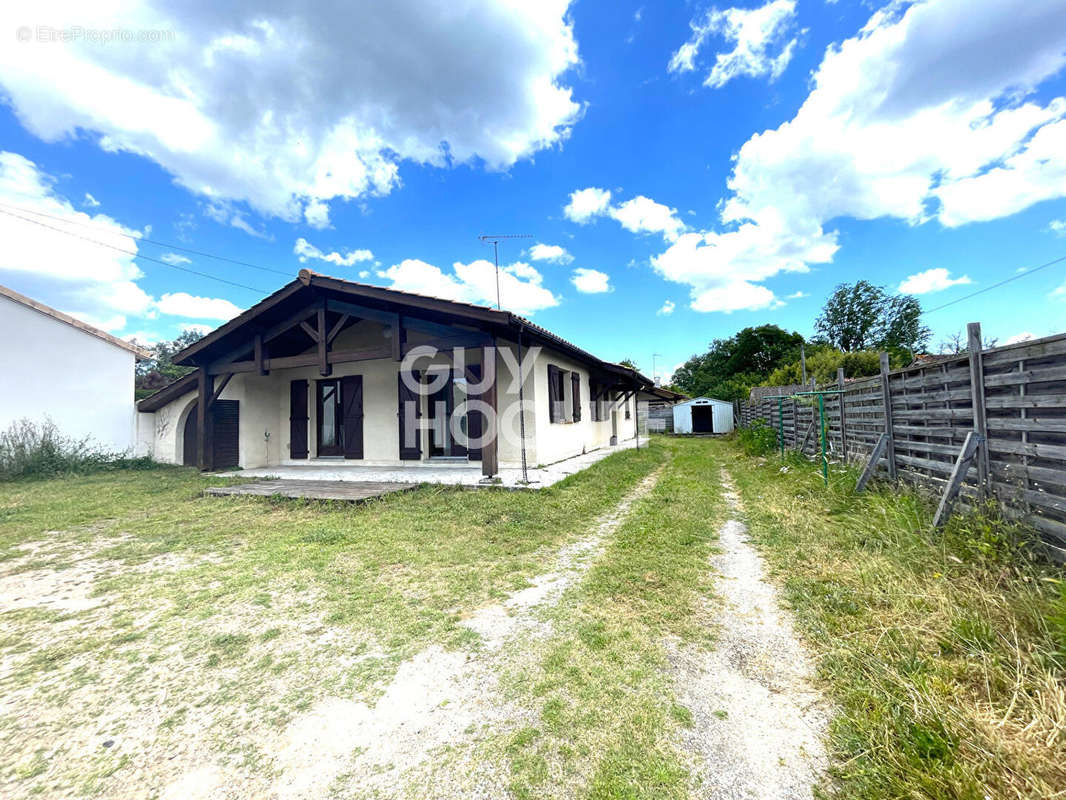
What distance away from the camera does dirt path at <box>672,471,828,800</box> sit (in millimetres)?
1329

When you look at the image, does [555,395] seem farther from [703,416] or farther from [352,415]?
[703,416]

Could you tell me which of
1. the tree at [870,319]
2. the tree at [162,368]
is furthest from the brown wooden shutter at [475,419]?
the tree at [870,319]

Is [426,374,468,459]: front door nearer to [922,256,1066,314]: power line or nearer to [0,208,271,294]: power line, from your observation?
[0,208,271,294]: power line

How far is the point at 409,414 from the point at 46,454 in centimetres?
871

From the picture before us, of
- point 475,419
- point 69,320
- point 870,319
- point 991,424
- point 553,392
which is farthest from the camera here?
point 870,319

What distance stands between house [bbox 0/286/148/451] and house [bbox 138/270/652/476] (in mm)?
733

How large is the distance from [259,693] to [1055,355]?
459 centimetres

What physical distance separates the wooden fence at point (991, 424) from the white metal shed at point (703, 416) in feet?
71.1

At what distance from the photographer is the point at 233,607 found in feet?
8.88

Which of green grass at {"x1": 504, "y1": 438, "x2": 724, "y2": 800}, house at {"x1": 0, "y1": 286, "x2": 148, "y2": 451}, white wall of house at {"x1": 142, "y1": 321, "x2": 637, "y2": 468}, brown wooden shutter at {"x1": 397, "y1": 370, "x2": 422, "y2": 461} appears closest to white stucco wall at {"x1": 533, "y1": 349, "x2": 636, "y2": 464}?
white wall of house at {"x1": 142, "y1": 321, "x2": 637, "y2": 468}

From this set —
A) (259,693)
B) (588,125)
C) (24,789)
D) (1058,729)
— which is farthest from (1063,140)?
(24,789)

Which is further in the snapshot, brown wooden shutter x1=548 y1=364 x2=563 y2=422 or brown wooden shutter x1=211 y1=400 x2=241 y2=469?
brown wooden shutter x1=211 y1=400 x2=241 y2=469

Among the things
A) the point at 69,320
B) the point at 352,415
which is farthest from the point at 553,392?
the point at 69,320

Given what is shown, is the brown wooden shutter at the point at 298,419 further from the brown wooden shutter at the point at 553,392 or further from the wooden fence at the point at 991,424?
the wooden fence at the point at 991,424
